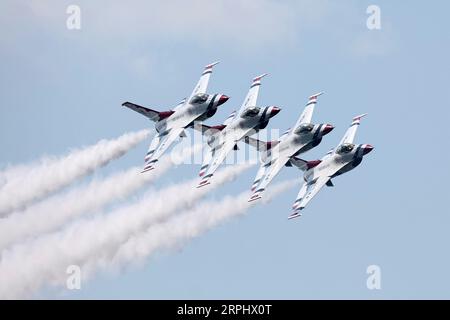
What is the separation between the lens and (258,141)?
4653 inches

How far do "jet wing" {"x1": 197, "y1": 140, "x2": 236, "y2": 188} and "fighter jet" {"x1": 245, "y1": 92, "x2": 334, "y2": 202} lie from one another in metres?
3.36

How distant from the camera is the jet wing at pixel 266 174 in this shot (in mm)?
114375

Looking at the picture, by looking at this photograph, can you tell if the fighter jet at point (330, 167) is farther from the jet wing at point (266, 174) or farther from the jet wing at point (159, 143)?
the jet wing at point (159, 143)

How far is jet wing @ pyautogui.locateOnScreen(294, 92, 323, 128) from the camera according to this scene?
119812 mm

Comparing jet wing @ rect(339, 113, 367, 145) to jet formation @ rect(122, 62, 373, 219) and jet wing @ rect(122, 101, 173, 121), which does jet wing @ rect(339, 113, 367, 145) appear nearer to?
jet formation @ rect(122, 62, 373, 219)

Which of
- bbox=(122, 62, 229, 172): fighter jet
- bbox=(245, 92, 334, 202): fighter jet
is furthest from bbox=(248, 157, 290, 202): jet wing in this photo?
bbox=(122, 62, 229, 172): fighter jet

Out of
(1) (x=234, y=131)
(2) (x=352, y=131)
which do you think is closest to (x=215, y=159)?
(1) (x=234, y=131)

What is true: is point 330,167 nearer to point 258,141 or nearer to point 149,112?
point 258,141

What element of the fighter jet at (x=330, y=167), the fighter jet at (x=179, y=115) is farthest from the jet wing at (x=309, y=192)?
the fighter jet at (x=179, y=115)

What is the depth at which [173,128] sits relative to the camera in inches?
4528
